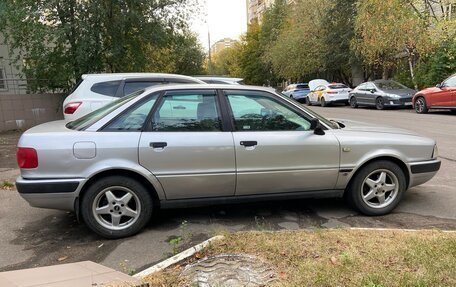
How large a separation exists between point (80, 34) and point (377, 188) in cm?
1256

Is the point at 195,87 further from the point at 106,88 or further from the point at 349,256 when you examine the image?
the point at 106,88

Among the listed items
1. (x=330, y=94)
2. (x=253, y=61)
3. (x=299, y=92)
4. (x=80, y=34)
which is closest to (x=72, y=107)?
(x=80, y=34)

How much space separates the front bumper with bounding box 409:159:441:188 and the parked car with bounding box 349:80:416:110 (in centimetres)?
1491

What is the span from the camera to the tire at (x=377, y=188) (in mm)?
4781

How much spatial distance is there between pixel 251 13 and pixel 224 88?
100643mm

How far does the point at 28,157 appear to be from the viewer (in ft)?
13.5

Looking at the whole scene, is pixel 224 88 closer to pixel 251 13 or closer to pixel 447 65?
pixel 447 65

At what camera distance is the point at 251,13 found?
3944 inches

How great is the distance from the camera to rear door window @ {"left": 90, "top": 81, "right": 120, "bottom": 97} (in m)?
8.20

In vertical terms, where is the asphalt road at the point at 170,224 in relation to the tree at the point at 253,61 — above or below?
below

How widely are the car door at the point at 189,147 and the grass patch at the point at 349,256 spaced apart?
0.69 metres

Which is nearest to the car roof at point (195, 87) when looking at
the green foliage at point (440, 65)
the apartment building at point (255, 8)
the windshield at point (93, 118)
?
the windshield at point (93, 118)

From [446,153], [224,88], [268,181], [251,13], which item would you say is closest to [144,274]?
[268,181]

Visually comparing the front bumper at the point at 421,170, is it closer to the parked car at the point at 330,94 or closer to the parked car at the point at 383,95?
the parked car at the point at 383,95
